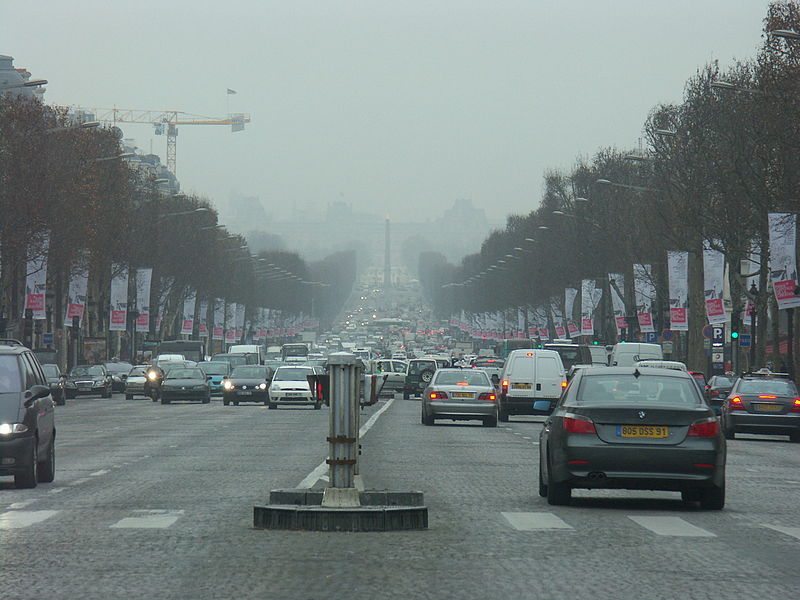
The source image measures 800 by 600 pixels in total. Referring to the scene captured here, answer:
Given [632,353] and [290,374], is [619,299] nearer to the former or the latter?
[632,353]

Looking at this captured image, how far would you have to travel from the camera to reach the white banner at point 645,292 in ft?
262

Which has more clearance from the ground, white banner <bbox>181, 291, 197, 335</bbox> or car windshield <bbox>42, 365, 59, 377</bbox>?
white banner <bbox>181, 291, 197, 335</bbox>

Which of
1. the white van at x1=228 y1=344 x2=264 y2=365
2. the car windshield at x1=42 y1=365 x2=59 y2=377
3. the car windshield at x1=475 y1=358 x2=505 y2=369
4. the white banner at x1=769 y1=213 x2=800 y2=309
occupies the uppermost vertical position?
the white banner at x1=769 y1=213 x2=800 y2=309

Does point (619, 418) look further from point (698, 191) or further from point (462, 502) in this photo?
point (698, 191)

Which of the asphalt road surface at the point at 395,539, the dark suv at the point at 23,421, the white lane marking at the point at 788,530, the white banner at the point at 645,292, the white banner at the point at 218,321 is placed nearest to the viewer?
the asphalt road surface at the point at 395,539

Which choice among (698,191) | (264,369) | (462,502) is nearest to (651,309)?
(698,191)

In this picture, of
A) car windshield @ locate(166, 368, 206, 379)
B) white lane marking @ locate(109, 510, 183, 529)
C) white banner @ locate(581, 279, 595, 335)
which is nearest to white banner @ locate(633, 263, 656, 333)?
white banner @ locate(581, 279, 595, 335)

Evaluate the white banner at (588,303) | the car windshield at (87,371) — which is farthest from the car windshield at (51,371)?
the white banner at (588,303)

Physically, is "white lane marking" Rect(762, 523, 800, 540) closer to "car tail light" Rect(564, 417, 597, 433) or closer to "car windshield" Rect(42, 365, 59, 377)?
"car tail light" Rect(564, 417, 597, 433)

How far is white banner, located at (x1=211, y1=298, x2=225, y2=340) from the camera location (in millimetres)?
136750

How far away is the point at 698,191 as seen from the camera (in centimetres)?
6309

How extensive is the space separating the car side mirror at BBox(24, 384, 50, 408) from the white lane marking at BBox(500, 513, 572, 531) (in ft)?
21.6

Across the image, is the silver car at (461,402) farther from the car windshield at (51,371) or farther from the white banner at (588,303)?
the white banner at (588,303)

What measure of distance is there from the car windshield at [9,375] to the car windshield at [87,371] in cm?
5459
